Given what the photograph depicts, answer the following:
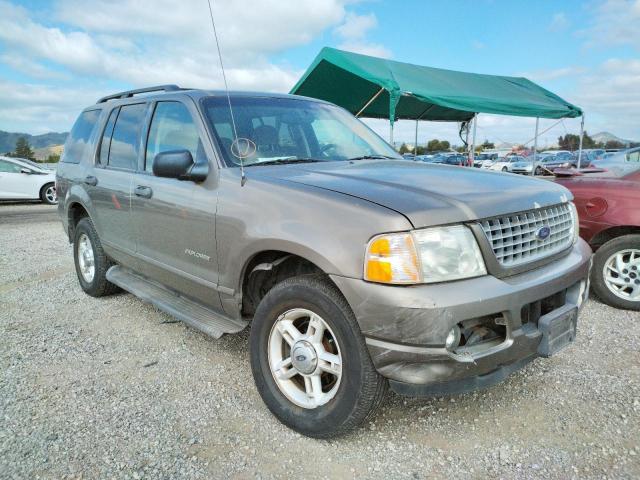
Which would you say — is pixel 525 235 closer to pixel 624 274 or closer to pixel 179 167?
pixel 179 167

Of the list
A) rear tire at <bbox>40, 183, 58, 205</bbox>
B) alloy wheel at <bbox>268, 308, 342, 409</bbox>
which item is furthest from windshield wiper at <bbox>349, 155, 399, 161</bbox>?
rear tire at <bbox>40, 183, 58, 205</bbox>

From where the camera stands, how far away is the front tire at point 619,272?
4.17m

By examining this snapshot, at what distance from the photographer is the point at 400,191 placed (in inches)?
89.7

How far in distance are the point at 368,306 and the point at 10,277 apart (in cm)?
538

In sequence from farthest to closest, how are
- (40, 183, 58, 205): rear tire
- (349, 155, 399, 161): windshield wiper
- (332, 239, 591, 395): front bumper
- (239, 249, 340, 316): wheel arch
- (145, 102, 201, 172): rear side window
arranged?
(40, 183, 58, 205): rear tire
(349, 155, 399, 161): windshield wiper
(145, 102, 201, 172): rear side window
(239, 249, 340, 316): wheel arch
(332, 239, 591, 395): front bumper

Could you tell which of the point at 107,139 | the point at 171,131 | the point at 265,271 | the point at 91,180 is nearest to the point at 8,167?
the point at 91,180

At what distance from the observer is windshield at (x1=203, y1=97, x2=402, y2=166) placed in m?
3.04

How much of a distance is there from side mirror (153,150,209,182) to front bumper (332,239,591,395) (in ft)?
3.96

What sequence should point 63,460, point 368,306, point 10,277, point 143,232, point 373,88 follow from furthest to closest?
1. point 373,88
2. point 10,277
3. point 143,232
4. point 63,460
5. point 368,306

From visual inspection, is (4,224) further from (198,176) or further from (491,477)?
(491,477)

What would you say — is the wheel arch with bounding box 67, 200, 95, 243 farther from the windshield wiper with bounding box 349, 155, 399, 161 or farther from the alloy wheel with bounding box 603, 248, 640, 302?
the alloy wheel with bounding box 603, 248, 640, 302

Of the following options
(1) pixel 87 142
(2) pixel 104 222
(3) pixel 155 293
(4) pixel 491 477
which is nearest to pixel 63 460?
(3) pixel 155 293

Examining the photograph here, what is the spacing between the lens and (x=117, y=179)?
3885 mm

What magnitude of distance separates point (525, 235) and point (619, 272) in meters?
2.52
